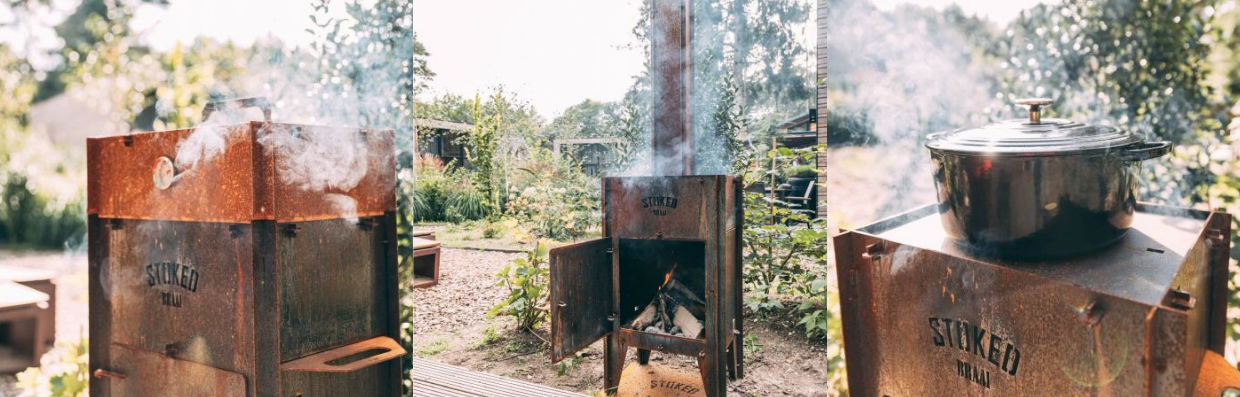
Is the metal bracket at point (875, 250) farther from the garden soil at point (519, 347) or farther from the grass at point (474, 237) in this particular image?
the grass at point (474, 237)

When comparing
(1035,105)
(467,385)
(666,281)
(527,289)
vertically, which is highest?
(1035,105)

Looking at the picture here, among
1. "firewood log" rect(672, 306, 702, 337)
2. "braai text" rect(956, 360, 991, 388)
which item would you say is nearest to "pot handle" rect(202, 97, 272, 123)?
"firewood log" rect(672, 306, 702, 337)

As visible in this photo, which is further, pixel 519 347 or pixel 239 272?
pixel 519 347

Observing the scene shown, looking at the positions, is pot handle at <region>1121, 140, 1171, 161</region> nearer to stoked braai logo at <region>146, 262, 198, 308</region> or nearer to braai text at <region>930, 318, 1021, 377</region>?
braai text at <region>930, 318, 1021, 377</region>

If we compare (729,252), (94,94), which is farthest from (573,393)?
(94,94)

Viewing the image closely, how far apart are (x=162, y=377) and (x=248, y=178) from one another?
0.90m

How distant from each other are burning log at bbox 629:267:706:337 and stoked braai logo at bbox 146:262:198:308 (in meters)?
1.66

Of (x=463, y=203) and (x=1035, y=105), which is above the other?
(x=1035, y=105)

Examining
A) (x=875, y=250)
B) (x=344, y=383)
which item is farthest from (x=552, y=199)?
(x=875, y=250)

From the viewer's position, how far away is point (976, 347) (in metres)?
1.65

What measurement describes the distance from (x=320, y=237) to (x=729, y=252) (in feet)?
5.18

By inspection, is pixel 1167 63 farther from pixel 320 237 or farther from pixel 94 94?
pixel 94 94

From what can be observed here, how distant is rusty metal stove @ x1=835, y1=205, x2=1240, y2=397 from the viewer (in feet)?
4.30

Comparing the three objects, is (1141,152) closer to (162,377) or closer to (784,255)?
(784,255)
